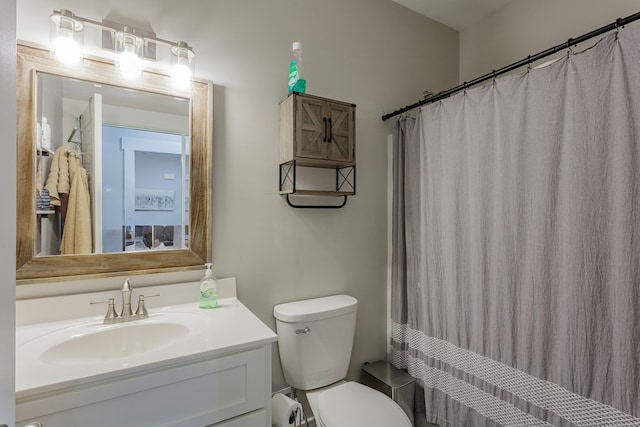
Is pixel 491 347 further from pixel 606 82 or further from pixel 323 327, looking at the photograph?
pixel 606 82

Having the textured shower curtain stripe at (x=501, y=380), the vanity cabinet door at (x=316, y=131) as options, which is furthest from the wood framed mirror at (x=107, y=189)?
the textured shower curtain stripe at (x=501, y=380)

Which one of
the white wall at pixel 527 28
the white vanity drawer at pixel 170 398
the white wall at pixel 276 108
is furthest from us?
the white wall at pixel 527 28

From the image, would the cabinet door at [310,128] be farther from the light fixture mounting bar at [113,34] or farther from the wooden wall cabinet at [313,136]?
the light fixture mounting bar at [113,34]

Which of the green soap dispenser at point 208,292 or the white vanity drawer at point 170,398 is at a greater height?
the green soap dispenser at point 208,292

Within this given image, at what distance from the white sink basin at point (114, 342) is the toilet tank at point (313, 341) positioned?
1.65ft

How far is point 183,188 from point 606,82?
5.39ft

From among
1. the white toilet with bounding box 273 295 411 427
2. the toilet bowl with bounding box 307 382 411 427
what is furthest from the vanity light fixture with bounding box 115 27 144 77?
the toilet bowl with bounding box 307 382 411 427

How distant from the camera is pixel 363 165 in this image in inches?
74.3

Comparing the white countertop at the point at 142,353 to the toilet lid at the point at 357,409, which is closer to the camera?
the white countertop at the point at 142,353

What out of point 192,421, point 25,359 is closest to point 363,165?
point 192,421

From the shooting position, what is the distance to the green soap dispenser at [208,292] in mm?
1329

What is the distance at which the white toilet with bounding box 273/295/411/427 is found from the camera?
1388mm

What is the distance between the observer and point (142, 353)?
104 centimetres

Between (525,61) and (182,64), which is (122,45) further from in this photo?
(525,61)
